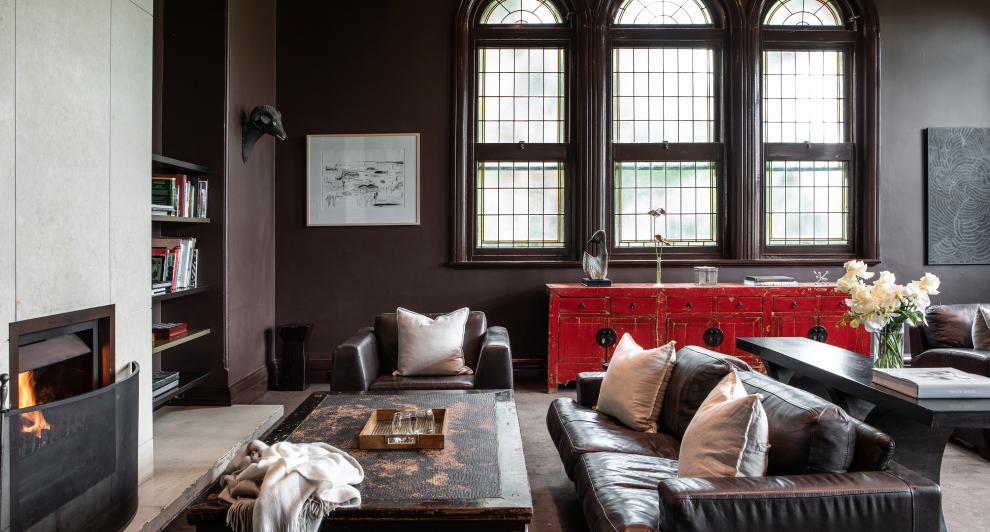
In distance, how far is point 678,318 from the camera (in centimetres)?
503

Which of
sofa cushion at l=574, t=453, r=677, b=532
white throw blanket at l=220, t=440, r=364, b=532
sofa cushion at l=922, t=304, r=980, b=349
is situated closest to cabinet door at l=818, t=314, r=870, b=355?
sofa cushion at l=922, t=304, r=980, b=349

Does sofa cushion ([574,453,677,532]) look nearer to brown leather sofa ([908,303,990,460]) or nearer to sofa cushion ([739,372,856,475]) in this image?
sofa cushion ([739,372,856,475])

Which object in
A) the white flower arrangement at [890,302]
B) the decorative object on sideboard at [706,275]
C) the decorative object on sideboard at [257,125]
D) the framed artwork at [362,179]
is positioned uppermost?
the decorative object on sideboard at [257,125]

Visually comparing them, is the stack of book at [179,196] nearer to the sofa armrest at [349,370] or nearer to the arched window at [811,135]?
the sofa armrest at [349,370]

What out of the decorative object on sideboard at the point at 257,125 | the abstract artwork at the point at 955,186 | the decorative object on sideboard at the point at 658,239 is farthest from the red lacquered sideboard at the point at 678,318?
the decorative object on sideboard at the point at 257,125

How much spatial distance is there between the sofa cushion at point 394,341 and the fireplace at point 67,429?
5.44ft

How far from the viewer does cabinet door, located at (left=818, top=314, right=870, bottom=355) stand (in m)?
5.05

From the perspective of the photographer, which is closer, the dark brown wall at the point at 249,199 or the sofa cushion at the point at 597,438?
the sofa cushion at the point at 597,438

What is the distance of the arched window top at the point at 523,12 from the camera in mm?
5633

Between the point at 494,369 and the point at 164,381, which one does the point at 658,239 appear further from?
the point at 164,381

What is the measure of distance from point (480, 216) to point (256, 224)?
190 cm

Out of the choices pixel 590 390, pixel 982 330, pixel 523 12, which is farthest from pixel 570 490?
pixel 523 12

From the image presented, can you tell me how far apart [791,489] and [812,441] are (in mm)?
210

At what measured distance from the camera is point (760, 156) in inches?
223
